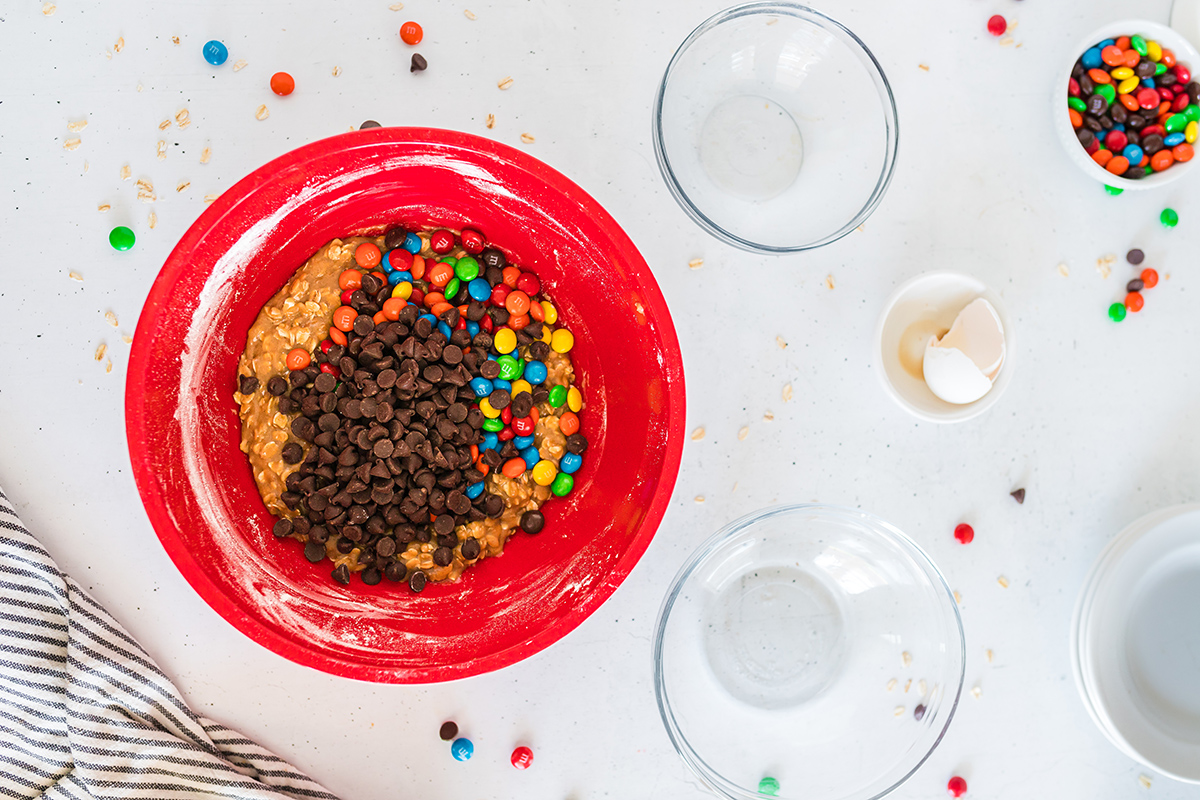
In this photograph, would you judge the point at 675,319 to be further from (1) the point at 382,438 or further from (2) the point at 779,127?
(1) the point at 382,438

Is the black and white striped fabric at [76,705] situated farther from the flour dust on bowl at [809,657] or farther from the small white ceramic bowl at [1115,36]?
the small white ceramic bowl at [1115,36]

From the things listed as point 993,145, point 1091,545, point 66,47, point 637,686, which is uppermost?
point 993,145

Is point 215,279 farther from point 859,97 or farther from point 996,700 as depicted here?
point 996,700

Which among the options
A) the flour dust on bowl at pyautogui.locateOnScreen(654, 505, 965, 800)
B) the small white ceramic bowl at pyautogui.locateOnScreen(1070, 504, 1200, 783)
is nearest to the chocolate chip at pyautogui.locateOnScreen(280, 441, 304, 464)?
the flour dust on bowl at pyautogui.locateOnScreen(654, 505, 965, 800)

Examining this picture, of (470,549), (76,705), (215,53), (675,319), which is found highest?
(215,53)

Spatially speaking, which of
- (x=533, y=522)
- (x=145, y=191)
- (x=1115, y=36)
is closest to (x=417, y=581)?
(x=533, y=522)

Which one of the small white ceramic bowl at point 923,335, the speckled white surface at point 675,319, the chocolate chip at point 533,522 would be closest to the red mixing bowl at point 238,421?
the chocolate chip at point 533,522

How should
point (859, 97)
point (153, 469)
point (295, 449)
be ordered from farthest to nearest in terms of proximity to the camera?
point (859, 97), point (295, 449), point (153, 469)

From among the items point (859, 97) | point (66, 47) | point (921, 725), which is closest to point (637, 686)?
point (921, 725)
